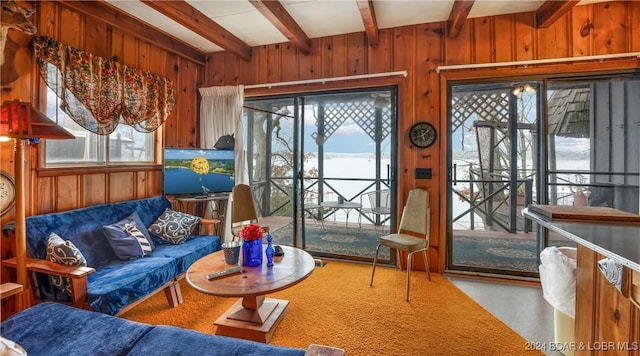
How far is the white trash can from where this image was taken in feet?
5.45

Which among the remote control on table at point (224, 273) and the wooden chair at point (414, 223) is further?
the wooden chair at point (414, 223)

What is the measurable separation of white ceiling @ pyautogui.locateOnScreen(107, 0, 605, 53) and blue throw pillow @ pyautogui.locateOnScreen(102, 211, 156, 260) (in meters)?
2.03

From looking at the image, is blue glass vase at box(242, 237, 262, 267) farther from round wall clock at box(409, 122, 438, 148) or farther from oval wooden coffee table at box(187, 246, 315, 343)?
round wall clock at box(409, 122, 438, 148)

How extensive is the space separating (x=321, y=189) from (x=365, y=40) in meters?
1.98

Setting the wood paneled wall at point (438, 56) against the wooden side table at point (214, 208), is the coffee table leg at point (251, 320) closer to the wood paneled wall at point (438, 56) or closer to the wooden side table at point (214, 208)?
the wooden side table at point (214, 208)

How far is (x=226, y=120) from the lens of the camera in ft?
12.3

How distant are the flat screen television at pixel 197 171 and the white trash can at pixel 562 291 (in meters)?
3.17

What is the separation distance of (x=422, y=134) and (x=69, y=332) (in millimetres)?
3098

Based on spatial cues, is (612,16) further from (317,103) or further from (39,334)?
(39,334)

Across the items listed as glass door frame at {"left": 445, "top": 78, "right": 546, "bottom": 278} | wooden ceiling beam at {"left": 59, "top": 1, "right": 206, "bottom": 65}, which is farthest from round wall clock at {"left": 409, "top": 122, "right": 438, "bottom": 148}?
wooden ceiling beam at {"left": 59, "top": 1, "right": 206, "bottom": 65}

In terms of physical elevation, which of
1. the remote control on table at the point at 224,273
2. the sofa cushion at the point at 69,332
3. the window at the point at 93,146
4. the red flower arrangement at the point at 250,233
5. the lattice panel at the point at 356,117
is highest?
the lattice panel at the point at 356,117

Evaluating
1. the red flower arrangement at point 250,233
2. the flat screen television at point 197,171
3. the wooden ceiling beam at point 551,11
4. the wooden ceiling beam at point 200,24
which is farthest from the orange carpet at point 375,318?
the wooden ceiling beam at point 551,11

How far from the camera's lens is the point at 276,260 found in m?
2.13

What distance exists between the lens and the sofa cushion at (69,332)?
115 cm
